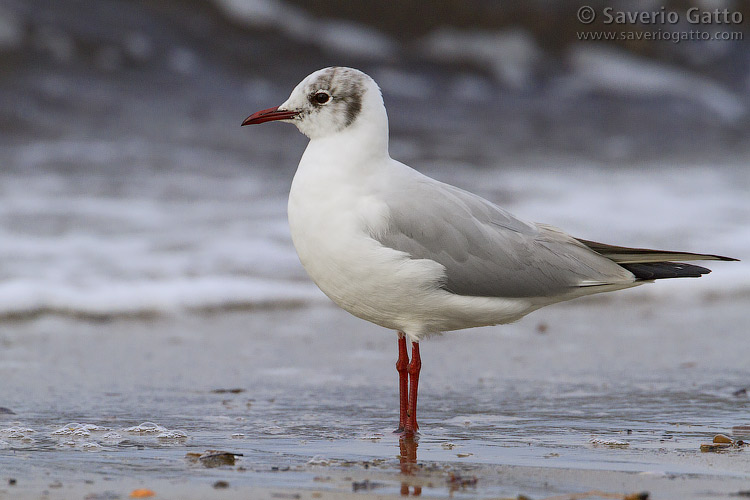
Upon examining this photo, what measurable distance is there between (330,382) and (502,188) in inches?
216

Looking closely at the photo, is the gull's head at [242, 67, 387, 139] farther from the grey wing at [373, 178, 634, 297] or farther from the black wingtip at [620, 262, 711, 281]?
the black wingtip at [620, 262, 711, 281]

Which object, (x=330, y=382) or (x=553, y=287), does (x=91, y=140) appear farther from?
(x=553, y=287)

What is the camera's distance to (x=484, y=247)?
4.26 metres

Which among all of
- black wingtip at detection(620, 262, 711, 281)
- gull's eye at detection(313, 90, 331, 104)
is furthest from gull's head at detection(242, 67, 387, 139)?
black wingtip at detection(620, 262, 711, 281)

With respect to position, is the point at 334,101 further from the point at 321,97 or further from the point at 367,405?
the point at 367,405

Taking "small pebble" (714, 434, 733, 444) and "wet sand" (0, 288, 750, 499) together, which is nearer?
"wet sand" (0, 288, 750, 499)

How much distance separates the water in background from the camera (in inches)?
298

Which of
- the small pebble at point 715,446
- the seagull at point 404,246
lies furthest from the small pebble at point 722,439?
the seagull at point 404,246

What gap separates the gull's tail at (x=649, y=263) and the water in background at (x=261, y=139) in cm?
296

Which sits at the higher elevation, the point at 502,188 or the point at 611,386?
the point at 502,188

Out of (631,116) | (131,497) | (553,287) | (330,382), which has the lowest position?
(131,497)

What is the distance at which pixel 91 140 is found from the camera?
11000 mm

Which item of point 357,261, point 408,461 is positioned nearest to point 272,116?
point 357,261

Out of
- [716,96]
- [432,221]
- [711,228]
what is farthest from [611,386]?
[716,96]
